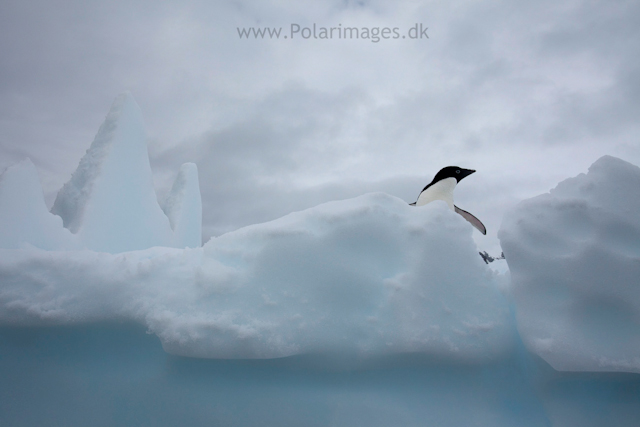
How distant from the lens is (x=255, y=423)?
1.58 meters

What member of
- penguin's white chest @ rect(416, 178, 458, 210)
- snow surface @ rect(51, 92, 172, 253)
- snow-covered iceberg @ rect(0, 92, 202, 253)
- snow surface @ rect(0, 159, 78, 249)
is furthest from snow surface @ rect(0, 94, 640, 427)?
penguin's white chest @ rect(416, 178, 458, 210)

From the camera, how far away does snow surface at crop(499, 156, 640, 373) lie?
1593 millimetres

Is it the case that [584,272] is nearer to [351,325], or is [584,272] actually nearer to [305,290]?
[351,325]

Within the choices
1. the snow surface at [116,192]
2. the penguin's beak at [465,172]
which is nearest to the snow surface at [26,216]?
the snow surface at [116,192]

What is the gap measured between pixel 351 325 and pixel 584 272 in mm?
1166

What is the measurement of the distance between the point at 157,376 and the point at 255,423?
568mm

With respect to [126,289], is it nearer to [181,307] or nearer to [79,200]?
[181,307]

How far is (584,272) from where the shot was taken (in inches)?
65.9

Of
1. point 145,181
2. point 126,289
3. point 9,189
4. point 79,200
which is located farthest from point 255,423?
point 145,181

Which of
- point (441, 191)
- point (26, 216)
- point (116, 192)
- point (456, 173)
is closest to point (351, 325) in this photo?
point (26, 216)

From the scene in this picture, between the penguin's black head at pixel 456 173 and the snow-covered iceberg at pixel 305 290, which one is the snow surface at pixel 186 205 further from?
the snow-covered iceberg at pixel 305 290

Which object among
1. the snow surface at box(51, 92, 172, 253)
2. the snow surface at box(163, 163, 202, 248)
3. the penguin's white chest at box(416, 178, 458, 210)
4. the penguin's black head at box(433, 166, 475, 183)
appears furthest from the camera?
the snow surface at box(163, 163, 202, 248)

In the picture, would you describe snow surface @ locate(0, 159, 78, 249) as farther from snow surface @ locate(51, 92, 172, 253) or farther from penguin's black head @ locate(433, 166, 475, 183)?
penguin's black head @ locate(433, 166, 475, 183)

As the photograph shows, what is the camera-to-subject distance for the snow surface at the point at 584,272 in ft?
5.23
